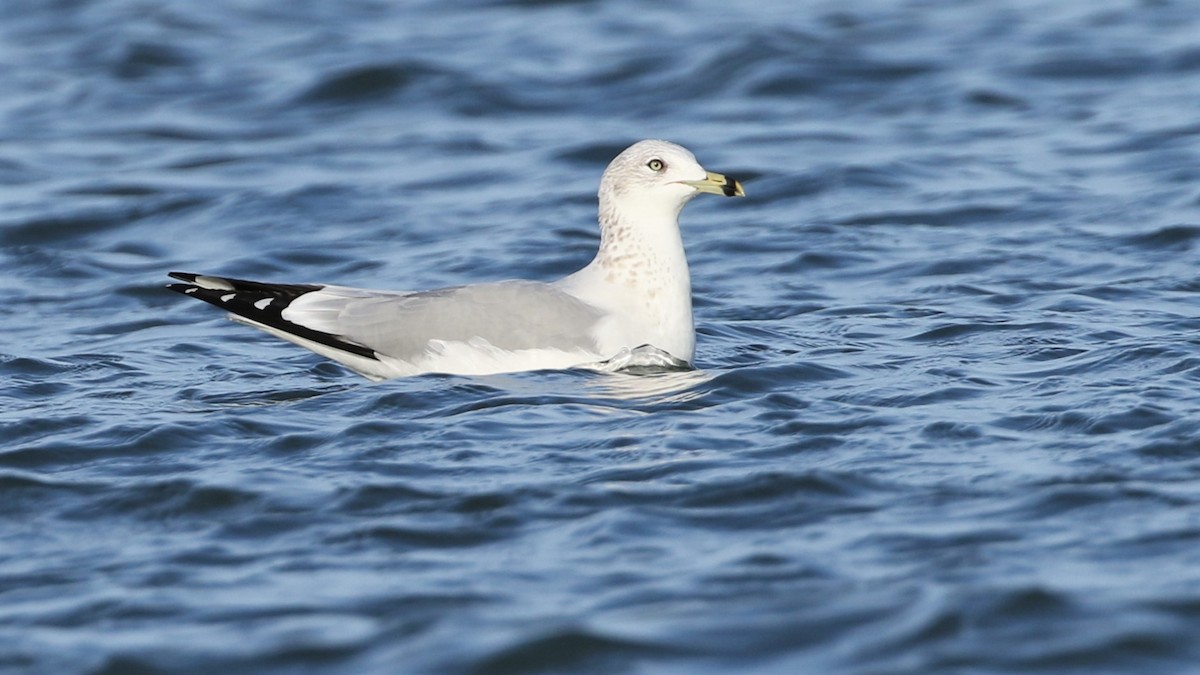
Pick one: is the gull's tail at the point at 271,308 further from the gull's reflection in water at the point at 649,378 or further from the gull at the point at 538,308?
the gull's reflection in water at the point at 649,378

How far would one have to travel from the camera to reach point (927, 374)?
820 centimetres

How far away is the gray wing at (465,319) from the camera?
26.8ft

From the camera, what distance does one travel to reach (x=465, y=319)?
26.9 feet

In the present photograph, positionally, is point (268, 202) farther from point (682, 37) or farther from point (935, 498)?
point (935, 498)

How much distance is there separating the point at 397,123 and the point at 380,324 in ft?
23.6

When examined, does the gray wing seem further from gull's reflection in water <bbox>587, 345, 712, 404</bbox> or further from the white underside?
gull's reflection in water <bbox>587, 345, 712, 404</bbox>

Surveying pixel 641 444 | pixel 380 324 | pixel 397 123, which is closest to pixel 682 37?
pixel 397 123

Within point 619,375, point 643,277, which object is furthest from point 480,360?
point 643,277

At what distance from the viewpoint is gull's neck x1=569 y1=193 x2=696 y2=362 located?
842cm

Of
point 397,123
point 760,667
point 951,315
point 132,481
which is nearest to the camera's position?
point 760,667

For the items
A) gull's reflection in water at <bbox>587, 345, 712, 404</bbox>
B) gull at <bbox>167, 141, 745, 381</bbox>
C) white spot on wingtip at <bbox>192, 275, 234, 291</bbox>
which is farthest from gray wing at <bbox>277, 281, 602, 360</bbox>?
white spot on wingtip at <bbox>192, 275, 234, 291</bbox>

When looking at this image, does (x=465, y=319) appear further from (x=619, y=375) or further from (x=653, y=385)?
(x=653, y=385)

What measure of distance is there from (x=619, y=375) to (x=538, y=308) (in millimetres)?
446

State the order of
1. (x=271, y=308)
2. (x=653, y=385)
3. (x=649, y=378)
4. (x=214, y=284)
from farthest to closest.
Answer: (x=214, y=284), (x=271, y=308), (x=649, y=378), (x=653, y=385)
